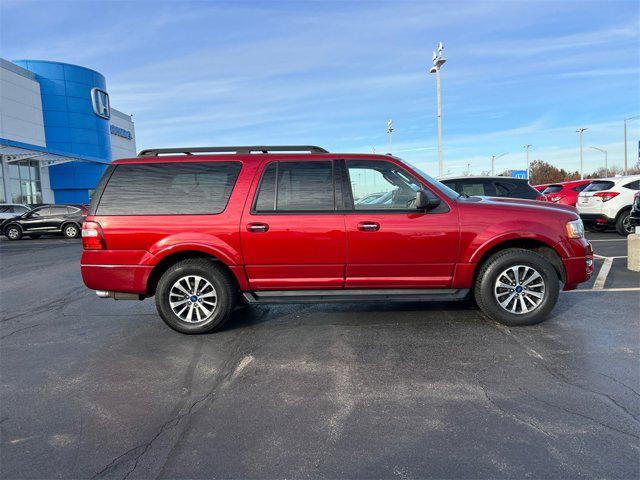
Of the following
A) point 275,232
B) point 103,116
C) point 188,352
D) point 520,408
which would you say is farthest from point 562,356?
point 103,116

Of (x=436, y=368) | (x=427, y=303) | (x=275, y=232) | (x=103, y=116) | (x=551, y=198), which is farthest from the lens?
(x=103, y=116)

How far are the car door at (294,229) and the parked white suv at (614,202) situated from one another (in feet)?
35.3

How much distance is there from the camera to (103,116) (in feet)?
139

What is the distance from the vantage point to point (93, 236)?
183 inches

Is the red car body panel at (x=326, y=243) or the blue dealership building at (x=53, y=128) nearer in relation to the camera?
the red car body panel at (x=326, y=243)

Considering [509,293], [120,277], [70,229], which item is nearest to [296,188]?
[120,277]

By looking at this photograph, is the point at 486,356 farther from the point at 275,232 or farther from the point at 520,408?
the point at 275,232

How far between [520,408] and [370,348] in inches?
59.6

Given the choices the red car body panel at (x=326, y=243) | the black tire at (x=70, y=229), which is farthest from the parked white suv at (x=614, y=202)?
the black tire at (x=70, y=229)

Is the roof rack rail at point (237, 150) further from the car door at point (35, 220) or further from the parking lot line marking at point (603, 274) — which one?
the car door at point (35, 220)

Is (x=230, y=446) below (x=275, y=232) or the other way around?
below

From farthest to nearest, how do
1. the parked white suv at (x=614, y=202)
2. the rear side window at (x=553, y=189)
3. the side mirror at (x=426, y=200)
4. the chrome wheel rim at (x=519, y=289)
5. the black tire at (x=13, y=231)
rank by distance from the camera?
the black tire at (x=13, y=231) < the rear side window at (x=553, y=189) < the parked white suv at (x=614, y=202) < the chrome wheel rim at (x=519, y=289) < the side mirror at (x=426, y=200)

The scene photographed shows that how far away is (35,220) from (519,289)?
1994cm

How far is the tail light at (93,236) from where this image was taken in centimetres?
463
